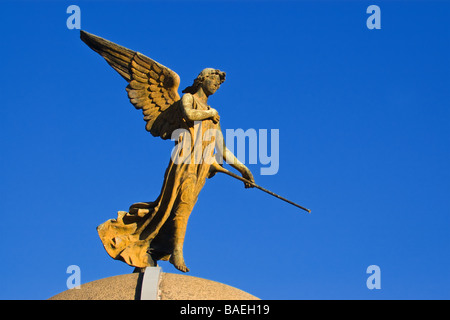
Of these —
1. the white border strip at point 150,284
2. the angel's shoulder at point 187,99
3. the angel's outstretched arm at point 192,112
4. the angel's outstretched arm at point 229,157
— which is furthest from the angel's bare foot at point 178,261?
the angel's shoulder at point 187,99

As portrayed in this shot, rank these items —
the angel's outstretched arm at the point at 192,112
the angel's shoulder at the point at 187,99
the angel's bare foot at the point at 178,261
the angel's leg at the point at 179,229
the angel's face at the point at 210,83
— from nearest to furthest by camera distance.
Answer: the angel's bare foot at the point at 178,261
the angel's leg at the point at 179,229
the angel's outstretched arm at the point at 192,112
the angel's shoulder at the point at 187,99
the angel's face at the point at 210,83

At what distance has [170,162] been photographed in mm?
10531

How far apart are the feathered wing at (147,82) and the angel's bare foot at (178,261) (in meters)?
1.79

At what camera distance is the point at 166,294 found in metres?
8.94

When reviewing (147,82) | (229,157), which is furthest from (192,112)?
(147,82)

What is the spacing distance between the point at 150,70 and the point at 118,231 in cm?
255

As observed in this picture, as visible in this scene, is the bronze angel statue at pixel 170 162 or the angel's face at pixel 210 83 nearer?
the bronze angel statue at pixel 170 162

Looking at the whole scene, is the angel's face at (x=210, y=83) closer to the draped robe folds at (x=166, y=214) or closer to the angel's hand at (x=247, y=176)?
the draped robe folds at (x=166, y=214)

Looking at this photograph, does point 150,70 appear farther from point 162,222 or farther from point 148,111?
point 162,222

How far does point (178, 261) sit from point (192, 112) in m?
2.13

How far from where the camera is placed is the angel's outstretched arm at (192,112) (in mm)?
10477

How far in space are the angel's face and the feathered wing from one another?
43 cm

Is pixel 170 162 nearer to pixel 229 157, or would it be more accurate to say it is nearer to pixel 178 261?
pixel 229 157
